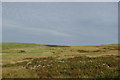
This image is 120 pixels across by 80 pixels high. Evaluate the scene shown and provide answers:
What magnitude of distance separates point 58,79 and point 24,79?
103 inches

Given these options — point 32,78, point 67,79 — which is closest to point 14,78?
point 32,78

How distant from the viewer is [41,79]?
482 inches

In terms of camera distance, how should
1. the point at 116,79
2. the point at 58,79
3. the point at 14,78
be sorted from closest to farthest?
the point at 116,79, the point at 58,79, the point at 14,78

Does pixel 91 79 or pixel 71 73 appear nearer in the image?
pixel 91 79

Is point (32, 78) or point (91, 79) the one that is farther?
point (32, 78)

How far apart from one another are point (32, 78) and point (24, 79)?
1.96ft

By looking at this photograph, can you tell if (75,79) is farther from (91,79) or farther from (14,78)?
(14,78)

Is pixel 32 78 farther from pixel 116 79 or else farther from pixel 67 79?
pixel 116 79

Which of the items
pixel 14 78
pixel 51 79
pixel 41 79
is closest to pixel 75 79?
pixel 51 79

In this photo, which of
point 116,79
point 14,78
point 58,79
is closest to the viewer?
point 116,79

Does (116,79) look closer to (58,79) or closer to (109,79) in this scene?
(109,79)

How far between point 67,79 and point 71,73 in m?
2.16

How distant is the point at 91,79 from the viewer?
11.5 meters

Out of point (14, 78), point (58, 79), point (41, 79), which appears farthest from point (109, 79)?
point (14, 78)
